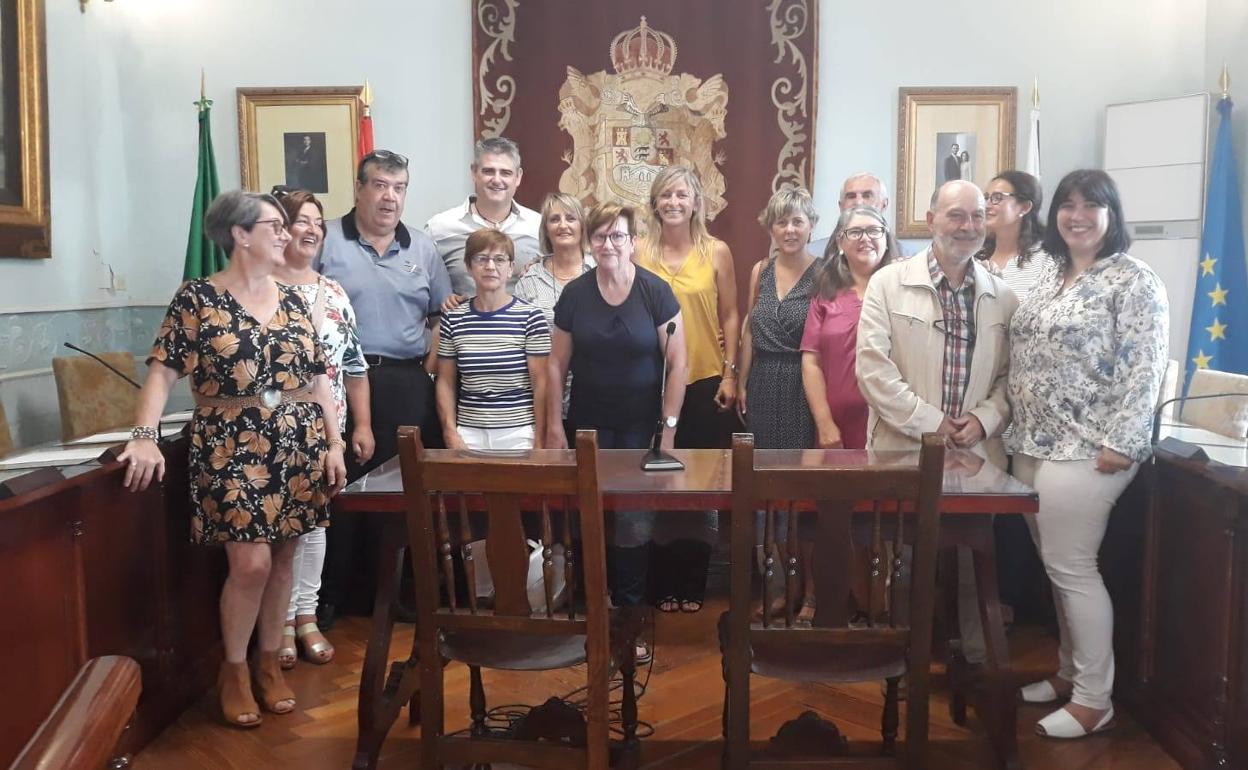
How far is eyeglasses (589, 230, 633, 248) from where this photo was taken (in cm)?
299

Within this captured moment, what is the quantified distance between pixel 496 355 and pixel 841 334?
1.06 meters

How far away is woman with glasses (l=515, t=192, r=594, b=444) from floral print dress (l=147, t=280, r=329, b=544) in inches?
37.4

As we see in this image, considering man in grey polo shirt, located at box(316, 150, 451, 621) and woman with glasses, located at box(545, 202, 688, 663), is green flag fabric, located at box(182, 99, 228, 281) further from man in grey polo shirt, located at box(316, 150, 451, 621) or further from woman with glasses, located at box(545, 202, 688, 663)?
woman with glasses, located at box(545, 202, 688, 663)

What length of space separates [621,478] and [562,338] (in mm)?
902

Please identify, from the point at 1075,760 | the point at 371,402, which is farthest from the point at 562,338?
the point at 1075,760

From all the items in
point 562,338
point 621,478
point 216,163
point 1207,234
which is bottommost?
point 621,478

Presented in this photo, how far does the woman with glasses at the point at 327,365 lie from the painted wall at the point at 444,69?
1993mm

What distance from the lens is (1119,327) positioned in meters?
2.45

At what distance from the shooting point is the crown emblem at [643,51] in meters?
4.86

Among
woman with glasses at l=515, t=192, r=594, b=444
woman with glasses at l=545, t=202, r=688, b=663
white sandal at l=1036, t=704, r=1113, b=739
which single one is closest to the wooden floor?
white sandal at l=1036, t=704, r=1113, b=739

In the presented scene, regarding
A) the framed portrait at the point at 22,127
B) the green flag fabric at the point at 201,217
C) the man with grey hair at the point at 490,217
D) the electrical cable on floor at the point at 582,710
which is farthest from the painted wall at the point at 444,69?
the electrical cable on floor at the point at 582,710

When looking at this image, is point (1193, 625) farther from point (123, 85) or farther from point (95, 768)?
point (123, 85)

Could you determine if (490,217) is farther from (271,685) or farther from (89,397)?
(271,685)

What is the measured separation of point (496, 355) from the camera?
3.18m
